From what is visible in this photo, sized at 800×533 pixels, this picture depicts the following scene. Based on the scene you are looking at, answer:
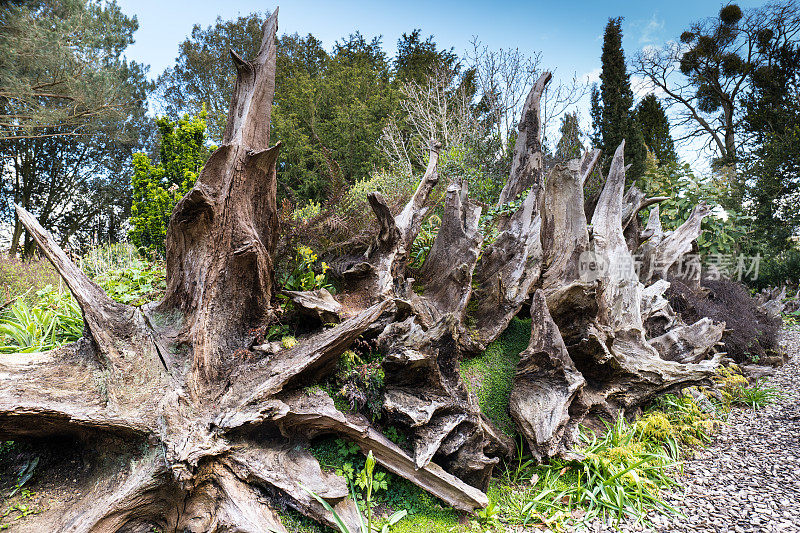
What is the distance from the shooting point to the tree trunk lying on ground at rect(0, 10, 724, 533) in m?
2.23

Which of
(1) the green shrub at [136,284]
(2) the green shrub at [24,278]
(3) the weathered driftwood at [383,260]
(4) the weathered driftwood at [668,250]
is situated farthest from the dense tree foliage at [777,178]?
(2) the green shrub at [24,278]

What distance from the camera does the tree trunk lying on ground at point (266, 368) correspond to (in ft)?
7.32

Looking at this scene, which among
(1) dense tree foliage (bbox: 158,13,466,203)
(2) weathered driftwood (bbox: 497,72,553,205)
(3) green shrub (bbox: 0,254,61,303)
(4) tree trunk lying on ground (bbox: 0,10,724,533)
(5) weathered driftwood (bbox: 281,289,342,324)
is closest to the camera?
(4) tree trunk lying on ground (bbox: 0,10,724,533)

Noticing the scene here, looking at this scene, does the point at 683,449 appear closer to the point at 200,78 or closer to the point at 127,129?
the point at 127,129

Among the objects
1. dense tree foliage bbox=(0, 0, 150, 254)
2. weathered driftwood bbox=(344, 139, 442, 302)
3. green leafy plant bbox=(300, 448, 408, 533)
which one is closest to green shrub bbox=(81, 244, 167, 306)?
weathered driftwood bbox=(344, 139, 442, 302)

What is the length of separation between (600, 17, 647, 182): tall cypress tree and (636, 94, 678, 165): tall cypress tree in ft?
3.05

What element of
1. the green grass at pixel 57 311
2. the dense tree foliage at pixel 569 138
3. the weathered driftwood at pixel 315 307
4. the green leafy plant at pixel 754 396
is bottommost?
the green leafy plant at pixel 754 396

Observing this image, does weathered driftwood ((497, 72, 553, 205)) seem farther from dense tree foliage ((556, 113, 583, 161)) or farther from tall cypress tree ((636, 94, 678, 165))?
tall cypress tree ((636, 94, 678, 165))

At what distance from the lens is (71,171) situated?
1711 centimetres

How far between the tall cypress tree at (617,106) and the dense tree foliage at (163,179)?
1609cm

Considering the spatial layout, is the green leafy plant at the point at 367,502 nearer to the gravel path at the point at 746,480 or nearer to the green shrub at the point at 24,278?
the gravel path at the point at 746,480

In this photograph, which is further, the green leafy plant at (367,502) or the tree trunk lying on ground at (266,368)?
the tree trunk lying on ground at (266,368)

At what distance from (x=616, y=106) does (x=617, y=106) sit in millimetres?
45

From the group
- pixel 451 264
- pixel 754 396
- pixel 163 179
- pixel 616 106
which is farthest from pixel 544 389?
pixel 616 106
